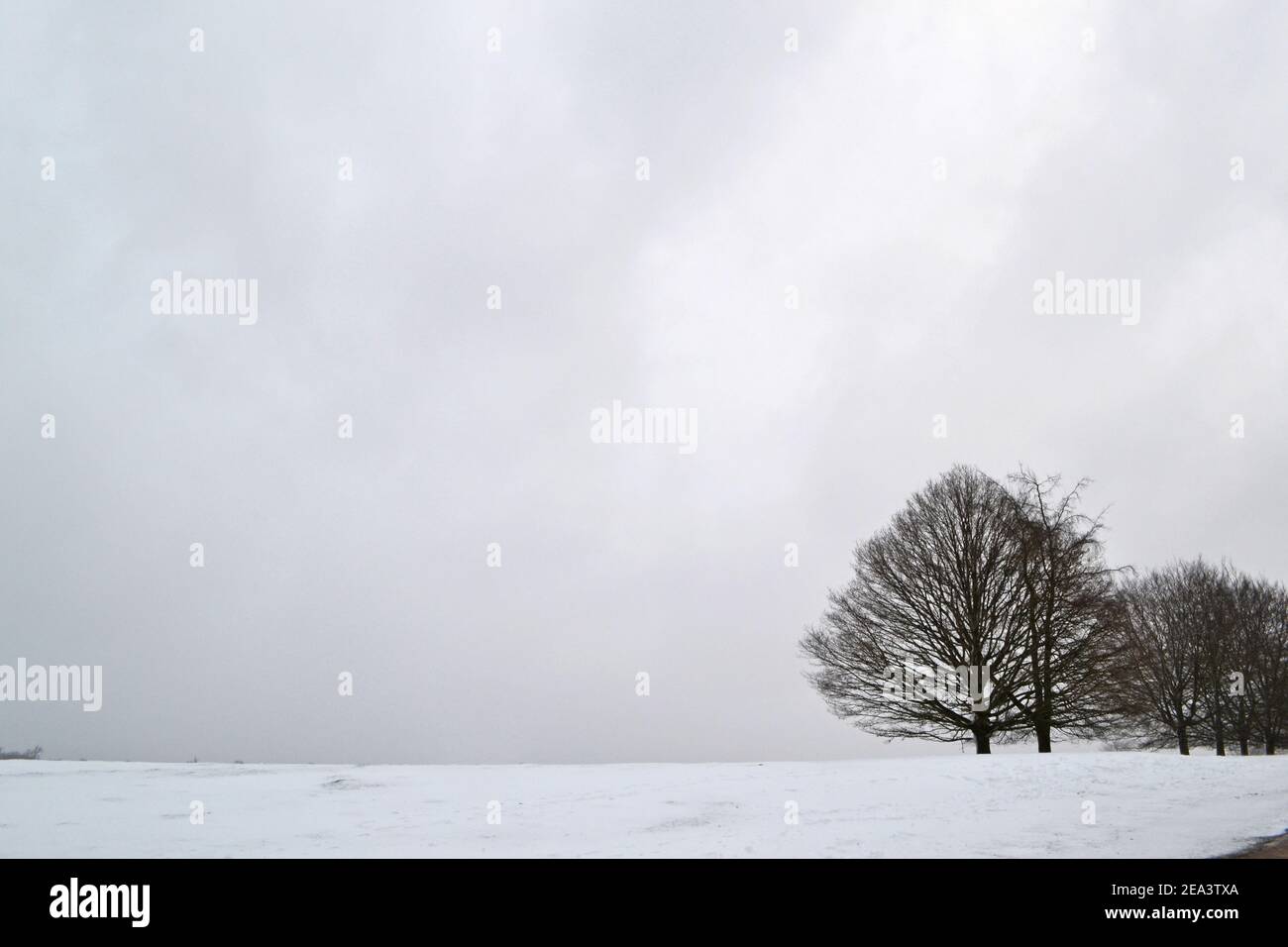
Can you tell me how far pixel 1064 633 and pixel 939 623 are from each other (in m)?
4.20

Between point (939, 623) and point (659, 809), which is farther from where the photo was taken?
Result: point (939, 623)

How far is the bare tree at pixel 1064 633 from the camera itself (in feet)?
95.5

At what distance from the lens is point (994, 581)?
1224 inches

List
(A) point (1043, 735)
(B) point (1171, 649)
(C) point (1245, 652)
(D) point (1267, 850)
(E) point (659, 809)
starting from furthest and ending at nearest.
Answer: (C) point (1245, 652), (B) point (1171, 649), (A) point (1043, 735), (E) point (659, 809), (D) point (1267, 850)

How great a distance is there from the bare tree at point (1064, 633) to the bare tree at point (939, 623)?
61cm

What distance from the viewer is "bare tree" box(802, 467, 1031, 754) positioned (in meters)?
30.0

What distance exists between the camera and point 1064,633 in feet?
96.8

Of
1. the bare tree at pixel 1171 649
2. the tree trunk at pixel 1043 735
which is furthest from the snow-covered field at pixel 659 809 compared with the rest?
the bare tree at pixel 1171 649

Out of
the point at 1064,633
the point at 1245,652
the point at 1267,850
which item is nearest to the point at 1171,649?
the point at 1245,652

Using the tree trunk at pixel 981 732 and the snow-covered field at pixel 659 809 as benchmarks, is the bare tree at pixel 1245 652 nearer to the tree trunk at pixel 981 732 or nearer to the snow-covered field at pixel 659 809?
the tree trunk at pixel 981 732

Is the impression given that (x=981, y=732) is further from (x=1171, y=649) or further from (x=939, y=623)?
(x=1171, y=649)

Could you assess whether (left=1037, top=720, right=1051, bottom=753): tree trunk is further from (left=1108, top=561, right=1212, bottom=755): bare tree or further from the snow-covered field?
(left=1108, top=561, right=1212, bottom=755): bare tree
